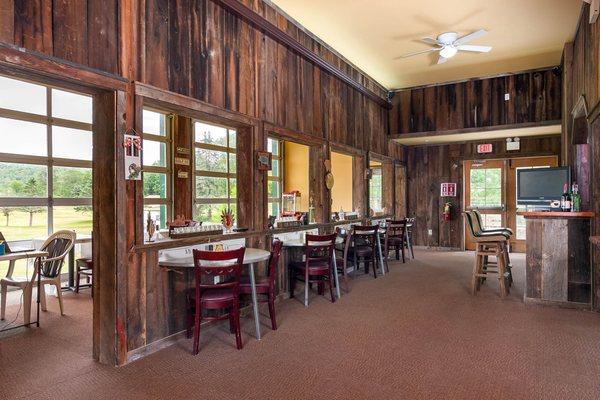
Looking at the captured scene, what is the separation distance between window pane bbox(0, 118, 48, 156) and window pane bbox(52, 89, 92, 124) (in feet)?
1.17

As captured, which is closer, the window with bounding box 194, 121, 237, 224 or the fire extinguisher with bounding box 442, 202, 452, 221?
the window with bounding box 194, 121, 237, 224

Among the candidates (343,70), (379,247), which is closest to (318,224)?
(379,247)

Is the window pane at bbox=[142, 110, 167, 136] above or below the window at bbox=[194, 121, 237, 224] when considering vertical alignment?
above

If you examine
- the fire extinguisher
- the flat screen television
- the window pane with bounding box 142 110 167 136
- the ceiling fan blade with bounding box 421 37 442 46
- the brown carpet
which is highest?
→ the ceiling fan blade with bounding box 421 37 442 46

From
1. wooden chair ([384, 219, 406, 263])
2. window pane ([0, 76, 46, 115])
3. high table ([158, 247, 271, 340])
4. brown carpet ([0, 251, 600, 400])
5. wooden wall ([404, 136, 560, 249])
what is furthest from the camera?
wooden wall ([404, 136, 560, 249])

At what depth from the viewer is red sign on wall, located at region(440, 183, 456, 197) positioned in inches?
369

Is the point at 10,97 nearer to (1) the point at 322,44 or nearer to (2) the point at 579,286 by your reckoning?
(1) the point at 322,44

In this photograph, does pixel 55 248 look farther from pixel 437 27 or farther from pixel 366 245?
pixel 437 27

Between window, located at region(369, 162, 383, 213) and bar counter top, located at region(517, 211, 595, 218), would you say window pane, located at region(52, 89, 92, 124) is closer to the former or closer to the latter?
window, located at region(369, 162, 383, 213)

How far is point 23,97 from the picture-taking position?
5594 millimetres

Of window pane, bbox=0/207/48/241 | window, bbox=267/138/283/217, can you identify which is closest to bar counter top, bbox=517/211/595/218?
window, bbox=267/138/283/217

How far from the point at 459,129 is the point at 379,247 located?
120 inches

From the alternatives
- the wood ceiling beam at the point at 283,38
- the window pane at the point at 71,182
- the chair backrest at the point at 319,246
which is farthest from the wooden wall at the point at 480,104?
the window pane at the point at 71,182

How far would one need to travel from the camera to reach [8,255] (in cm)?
349
